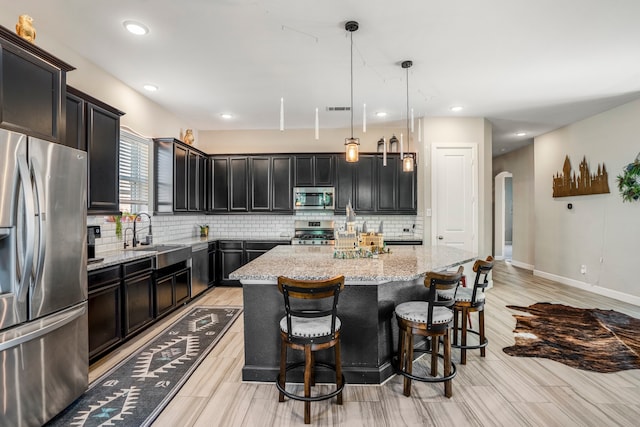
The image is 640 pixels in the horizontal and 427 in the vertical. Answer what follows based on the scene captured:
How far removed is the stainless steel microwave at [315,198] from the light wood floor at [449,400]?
3.20 metres

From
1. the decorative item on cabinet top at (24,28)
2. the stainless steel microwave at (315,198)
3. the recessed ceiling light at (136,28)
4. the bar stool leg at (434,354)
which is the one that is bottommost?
the bar stool leg at (434,354)

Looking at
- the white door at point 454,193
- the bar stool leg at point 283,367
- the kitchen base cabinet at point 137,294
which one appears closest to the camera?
the bar stool leg at point 283,367

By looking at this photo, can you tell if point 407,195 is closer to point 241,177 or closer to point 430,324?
point 241,177

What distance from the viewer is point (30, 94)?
209 centimetres

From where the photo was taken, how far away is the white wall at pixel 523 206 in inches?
305

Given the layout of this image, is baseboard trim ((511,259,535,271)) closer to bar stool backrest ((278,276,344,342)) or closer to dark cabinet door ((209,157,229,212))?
dark cabinet door ((209,157,229,212))

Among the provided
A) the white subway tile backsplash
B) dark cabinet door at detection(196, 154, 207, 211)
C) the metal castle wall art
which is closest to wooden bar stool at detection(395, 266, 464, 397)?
the white subway tile backsplash

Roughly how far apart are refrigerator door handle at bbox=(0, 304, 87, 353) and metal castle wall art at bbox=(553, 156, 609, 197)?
6.98 metres

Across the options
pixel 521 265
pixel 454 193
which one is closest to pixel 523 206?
pixel 521 265

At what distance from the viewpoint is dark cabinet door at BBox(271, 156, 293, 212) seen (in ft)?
19.7

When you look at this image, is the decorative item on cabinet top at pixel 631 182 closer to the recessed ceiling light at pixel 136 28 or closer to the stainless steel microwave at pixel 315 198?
the stainless steel microwave at pixel 315 198

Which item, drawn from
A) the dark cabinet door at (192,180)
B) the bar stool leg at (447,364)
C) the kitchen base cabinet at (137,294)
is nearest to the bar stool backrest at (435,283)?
the bar stool leg at (447,364)

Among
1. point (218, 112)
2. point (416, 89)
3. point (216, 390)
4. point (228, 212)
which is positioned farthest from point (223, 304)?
point (416, 89)

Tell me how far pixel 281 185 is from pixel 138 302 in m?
3.19
